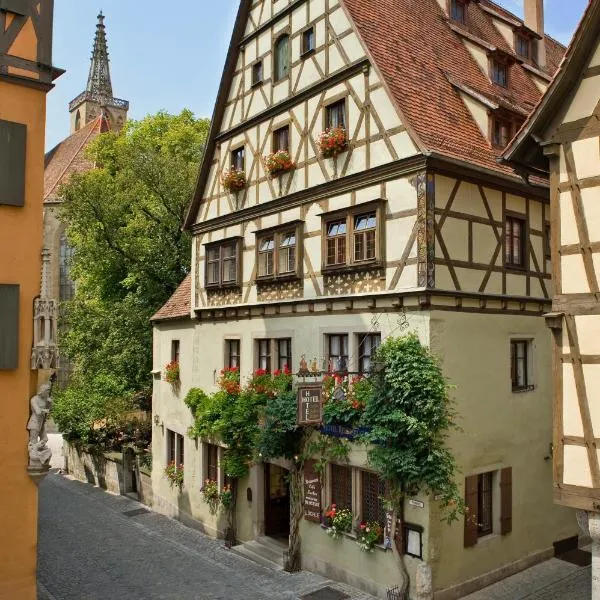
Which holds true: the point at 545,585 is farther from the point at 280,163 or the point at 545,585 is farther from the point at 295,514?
the point at 280,163

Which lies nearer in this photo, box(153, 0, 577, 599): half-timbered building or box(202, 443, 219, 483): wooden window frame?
box(153, 0, 577, 599): half-timbered building

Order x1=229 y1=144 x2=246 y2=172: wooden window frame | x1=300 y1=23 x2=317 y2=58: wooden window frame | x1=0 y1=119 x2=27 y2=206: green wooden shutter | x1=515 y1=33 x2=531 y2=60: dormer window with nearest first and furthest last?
x1=0 y1=119 x2=27 y2=206: green wooden shutter → x1=300 y1=23 x2=317 y2=58: wooden window frame → x1=229 y1=144 x2=246 y2=172: wooden window frame → x1=515 y1=33 x2=531 y2=60: dormer window

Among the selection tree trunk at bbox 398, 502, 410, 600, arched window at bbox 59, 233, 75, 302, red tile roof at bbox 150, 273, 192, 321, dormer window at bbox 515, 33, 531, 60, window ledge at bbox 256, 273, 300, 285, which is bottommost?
tree trunk at bbox 398, 502, 410, 600

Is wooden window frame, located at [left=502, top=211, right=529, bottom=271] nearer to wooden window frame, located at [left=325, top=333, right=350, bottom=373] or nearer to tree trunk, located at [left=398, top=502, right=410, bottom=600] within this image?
wooden window frame, located at [left=325, top=333, right=350, bottom=373]

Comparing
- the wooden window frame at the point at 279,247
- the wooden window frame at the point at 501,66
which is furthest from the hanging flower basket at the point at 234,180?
the wooden window frame at the point at 501,66

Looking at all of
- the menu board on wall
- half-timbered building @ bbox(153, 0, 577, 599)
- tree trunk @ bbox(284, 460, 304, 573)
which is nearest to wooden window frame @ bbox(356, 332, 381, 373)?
half-timbered building @ bbox(153, 0, 577, 599)

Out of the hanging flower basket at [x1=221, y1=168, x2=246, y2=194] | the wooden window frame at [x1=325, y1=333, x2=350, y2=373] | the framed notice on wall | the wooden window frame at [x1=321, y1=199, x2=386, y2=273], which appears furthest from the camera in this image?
the hanging flower basket at [x1=221, y1=168, x2=246, y2=194]

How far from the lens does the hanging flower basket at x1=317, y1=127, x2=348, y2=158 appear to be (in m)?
14.2

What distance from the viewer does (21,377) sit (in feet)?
35.3

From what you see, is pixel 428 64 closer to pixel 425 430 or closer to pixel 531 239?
pixel 531 239

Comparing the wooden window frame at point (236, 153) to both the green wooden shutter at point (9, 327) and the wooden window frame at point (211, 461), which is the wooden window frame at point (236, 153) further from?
Answer: the green wooden shutter at point (9, 327)

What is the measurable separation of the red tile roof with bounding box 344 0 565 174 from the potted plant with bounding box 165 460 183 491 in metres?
12.9

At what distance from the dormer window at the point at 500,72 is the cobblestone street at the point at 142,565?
12.7 metres

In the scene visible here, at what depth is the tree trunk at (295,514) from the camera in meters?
14.9
